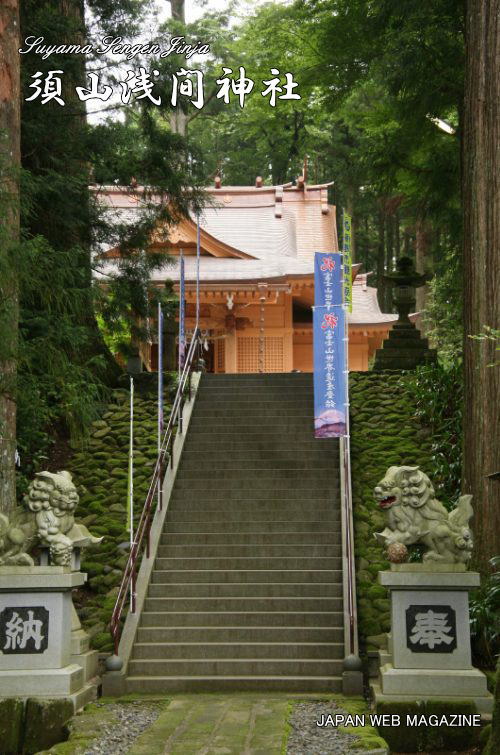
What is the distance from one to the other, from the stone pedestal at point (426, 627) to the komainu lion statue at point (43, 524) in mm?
2619

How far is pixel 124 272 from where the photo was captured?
12.5 m

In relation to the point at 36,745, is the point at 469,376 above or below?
above

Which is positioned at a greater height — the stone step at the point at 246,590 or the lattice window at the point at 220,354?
the lattice window at the point at 220,354

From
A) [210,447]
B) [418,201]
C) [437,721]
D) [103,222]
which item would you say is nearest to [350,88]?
[418,201]

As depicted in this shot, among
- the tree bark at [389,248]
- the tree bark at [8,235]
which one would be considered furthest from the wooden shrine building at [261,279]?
the tree bark at [389,248]

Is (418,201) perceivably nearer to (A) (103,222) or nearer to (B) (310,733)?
(A) (103,222)

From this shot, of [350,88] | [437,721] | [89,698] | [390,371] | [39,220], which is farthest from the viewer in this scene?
[390,371]

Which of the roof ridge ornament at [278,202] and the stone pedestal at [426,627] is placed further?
the roof ridge ornament at [278,202]

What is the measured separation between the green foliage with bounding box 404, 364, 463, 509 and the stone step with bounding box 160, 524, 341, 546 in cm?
151

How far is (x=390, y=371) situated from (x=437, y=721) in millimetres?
8382

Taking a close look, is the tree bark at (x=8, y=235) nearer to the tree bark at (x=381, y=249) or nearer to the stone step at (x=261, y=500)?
the stone step at (x=261, y=500)

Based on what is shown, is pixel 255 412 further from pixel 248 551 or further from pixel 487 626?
pixel 487 626

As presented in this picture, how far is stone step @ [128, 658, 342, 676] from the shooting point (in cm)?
764

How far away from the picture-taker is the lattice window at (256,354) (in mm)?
18828
